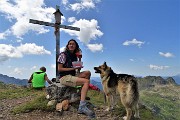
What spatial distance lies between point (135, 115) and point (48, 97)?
4.18 m

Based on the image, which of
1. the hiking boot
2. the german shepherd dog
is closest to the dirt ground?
the hiking boot

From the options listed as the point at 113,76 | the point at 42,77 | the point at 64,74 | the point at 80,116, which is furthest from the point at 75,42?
the point at 42,77

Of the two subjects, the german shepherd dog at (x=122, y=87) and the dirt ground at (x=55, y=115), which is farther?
the dirt ground at (x=55, y=115)

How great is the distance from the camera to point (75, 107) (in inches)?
506

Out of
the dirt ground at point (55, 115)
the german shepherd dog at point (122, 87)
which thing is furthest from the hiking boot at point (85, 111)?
the german shepherd dog at point (122, 87)

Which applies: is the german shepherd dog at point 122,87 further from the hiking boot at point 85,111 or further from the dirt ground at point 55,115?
the hiking boot at point 85,111

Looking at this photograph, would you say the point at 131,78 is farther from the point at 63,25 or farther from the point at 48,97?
the point at 63,25

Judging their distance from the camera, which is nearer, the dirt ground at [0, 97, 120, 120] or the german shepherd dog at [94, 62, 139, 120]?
the german shepherd dog at [94, 62, 139, 120]

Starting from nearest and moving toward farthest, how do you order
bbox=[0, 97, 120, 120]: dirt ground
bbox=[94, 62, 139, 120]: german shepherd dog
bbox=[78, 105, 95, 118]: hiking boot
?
bbox=[94, 62, 139, 120]: german shepherd dog → bbox=[78, 105, 95, 118]: hiking boot → bbox=[0, 97, 120, 120]: dirt ground

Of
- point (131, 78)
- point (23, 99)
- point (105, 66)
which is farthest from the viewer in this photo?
point (23, 99)

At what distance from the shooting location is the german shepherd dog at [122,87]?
1128 centimetres

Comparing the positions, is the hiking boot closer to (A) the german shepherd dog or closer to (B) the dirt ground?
(B) the dirt ground

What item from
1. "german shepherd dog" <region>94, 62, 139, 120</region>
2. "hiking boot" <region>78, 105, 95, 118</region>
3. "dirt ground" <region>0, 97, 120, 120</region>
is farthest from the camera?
"dirt ground" <region>0, 97, 120, 120</region>

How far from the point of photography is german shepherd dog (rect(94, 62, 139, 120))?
1128 centimetres
